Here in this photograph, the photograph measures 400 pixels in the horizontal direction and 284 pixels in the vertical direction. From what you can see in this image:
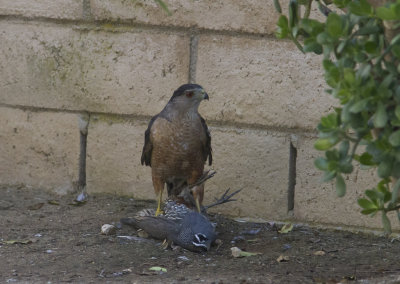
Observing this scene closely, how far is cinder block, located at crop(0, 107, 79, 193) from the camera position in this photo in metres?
6.09

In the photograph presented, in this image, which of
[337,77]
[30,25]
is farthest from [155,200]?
[337,77]

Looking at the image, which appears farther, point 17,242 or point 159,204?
point 159,204

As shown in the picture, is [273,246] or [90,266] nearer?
[90,266]

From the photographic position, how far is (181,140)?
5.27 meters

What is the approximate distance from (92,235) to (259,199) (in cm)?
134

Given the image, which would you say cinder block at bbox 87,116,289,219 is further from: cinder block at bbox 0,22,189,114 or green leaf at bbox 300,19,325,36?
green leaf at bbox 300,19,325,36

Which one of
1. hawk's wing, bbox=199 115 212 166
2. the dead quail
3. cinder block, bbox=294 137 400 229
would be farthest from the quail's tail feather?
cinder block, bbox=294 137 400 229

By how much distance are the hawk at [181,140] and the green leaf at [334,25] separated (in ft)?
7.84

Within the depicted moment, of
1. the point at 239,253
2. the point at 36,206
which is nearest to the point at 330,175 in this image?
the point at 239,253

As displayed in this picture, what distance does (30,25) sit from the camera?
5957mm

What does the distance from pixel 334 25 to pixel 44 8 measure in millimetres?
3600

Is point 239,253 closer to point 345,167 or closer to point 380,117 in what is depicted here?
point 345,167

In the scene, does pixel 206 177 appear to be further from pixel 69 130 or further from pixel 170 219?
pixel 69 130

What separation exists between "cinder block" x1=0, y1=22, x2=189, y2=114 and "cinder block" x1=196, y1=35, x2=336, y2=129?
255 millimetres
